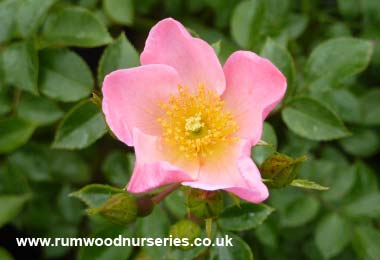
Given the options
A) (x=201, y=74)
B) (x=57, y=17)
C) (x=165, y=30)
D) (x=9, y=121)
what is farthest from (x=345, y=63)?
(x=9, y=121)

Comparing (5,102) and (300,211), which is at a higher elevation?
(5,102)

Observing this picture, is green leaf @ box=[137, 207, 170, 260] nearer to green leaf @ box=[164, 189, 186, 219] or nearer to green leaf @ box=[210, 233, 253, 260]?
green leaf @ box=[164, 189, 186, 219]

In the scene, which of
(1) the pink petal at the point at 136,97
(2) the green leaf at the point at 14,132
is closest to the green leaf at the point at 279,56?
(1) the pink petal at the point at 136,97

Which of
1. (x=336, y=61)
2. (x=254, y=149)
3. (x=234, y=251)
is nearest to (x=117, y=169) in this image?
(x=254, y=149)

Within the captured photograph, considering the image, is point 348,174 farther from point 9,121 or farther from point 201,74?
point 9,121

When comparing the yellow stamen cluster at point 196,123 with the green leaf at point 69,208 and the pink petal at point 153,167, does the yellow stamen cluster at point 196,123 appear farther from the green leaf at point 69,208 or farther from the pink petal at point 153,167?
the green leaf at point 69,208

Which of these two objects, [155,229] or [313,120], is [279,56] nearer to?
[313,120]

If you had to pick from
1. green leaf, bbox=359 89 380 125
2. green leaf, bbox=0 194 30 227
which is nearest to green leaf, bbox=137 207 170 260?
green leaf, bbox=0 194 30 227

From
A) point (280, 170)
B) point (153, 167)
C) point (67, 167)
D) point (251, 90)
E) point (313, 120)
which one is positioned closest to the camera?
point (153, 167)
